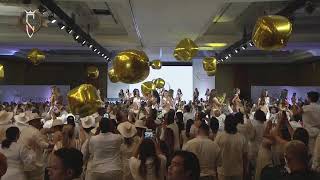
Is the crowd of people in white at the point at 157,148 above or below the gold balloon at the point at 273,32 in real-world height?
below

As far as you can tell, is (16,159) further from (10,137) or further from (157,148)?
(157,148)

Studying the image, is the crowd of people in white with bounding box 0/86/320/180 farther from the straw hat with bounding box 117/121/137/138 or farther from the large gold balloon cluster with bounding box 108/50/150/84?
the large gold balloon cluster with bounding box 108/50/150/84

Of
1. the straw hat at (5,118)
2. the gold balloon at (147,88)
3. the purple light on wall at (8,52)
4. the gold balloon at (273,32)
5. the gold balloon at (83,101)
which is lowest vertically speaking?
the straw hat at (5,118)

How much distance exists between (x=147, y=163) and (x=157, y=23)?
708cm

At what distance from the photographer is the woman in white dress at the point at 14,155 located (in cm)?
597

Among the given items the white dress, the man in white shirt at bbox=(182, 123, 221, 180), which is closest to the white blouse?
the man in white shirt at bbox=(182, 123, 221, 180)

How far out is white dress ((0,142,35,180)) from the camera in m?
5.96

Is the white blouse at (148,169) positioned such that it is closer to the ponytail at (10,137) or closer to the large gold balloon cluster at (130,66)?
the ponytail at (10,137)

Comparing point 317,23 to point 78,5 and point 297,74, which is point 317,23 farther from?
point 297,74

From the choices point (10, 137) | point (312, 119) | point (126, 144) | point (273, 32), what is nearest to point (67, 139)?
point (126, 144)

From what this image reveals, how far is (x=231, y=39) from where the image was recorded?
16500 mm

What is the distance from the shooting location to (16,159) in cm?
600

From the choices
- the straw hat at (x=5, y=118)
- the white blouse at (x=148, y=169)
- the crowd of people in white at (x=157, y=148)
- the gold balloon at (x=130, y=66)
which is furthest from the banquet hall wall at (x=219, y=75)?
the white blouse at (x=148, y=169)

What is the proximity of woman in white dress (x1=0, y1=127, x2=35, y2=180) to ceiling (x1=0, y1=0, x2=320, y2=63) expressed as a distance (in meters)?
3.55
